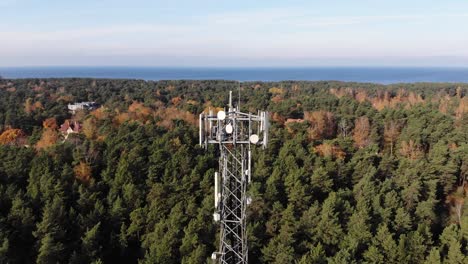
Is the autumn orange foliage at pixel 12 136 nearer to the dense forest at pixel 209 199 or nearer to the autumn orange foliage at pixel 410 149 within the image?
the dense forest at pixel 209 199

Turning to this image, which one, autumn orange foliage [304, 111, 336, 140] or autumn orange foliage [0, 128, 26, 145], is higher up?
autumn orange foliage [304, 111, 336, 140]

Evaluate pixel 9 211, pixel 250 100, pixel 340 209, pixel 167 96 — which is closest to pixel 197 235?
pixel 340 209

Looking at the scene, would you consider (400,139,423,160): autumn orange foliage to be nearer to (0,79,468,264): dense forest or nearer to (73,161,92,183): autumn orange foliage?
(0,79,468,264): dense forest

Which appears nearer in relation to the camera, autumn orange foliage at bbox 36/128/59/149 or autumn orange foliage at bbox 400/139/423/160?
autumn orange foliage at bbox 36/128/59/149

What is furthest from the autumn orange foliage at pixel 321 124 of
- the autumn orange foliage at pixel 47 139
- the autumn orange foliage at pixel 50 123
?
the autumn orange foliage at pixel 50 123

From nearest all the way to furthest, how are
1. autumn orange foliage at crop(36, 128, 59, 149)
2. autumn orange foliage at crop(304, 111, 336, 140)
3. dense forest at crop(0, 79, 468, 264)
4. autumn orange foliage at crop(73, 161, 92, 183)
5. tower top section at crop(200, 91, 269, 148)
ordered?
tower top section at crop(200, 91, 269, 148)
dense forest at crop(0, 79, 468, 264)
autumn orange foliage at crop(73, 161, 92, 183)
autumn orange foliage at crop(36, 128, 59, 149)
autumn orange foliage at crop(304, 111, 336, 140)

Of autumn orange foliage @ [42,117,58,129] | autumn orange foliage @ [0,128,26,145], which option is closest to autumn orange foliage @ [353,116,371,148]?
autumn orange foliage @ [0,128,26,145]

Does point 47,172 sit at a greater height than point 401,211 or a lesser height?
greater

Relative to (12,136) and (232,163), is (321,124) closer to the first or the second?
(12,136)

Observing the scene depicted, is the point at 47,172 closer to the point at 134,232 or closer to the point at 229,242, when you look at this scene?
the point at 134,232
